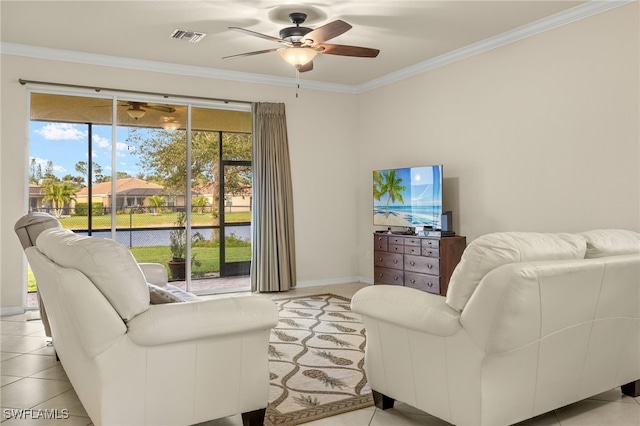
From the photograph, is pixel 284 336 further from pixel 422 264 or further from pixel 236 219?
pixel 236 219

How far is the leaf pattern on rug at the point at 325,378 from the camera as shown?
10.2 feet

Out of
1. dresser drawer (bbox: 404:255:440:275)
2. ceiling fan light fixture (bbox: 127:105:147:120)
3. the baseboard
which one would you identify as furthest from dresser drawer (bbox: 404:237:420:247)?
ceiling fan light fixture (bbox: 127:105:147:120)

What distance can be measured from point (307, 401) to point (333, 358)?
0.82 meters

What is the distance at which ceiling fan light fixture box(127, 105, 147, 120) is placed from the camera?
5.84 meters

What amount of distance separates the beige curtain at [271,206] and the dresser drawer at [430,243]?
191 cm

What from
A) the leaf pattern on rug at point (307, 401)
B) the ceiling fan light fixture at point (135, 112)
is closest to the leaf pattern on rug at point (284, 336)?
the leaf pattern on rug at point (307, 401)

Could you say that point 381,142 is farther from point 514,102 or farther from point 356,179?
point 514,102

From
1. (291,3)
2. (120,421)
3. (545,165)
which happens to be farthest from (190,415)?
(545,165)

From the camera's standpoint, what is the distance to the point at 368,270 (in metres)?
7.03

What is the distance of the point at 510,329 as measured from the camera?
2.11 meters

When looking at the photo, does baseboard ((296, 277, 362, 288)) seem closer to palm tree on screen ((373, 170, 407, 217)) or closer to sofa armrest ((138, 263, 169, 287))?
palm tree on screen ((373, 170, 407, 217))

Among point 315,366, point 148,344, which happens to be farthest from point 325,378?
point 148,344

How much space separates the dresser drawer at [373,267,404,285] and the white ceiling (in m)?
2.43

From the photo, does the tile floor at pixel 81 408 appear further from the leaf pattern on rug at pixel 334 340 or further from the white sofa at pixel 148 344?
the leaf pattern on rug at pixel 334 340
